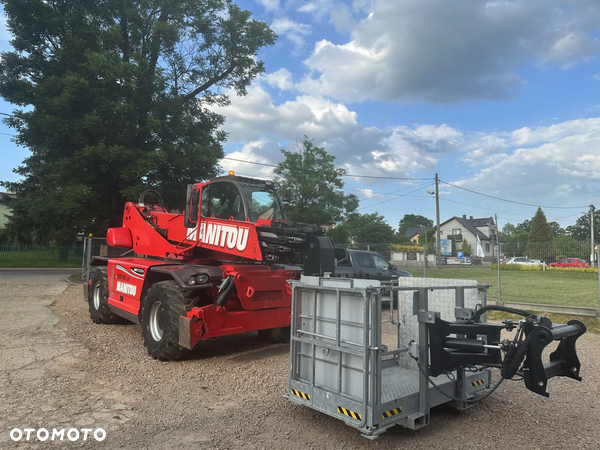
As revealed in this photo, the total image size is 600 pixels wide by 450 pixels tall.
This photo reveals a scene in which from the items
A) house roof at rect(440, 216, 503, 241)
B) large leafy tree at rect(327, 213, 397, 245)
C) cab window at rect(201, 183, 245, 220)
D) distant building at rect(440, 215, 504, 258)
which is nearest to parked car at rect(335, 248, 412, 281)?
cab window at rect(201, 183, 245, 220)

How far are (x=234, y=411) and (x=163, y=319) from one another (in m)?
2.63

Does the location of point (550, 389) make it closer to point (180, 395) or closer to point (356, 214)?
point (180, 395)

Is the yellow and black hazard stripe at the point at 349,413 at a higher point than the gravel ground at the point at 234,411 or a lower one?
higher

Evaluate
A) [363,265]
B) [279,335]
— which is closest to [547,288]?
[363,265]

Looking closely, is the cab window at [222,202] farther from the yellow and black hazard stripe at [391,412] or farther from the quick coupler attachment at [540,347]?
the quick coupler attachment at [540,347]

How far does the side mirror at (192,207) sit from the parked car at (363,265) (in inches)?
221

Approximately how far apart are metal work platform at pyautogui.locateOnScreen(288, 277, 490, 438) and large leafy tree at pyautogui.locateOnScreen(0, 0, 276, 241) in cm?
1855

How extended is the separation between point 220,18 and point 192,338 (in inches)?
1013

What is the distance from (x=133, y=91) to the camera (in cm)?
2205

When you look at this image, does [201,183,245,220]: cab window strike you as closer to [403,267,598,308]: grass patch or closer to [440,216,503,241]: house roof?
[403,267,598,308]: grass patch

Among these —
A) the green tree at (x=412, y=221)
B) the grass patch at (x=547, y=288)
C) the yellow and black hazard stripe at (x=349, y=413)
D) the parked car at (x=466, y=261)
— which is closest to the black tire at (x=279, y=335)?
the yellow and black hazard stripe at (x=349, y=413)

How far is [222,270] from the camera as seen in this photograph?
7.20 m

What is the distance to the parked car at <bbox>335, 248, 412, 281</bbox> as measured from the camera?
12742mm

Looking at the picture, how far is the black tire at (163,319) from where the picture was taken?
22.0 ft
